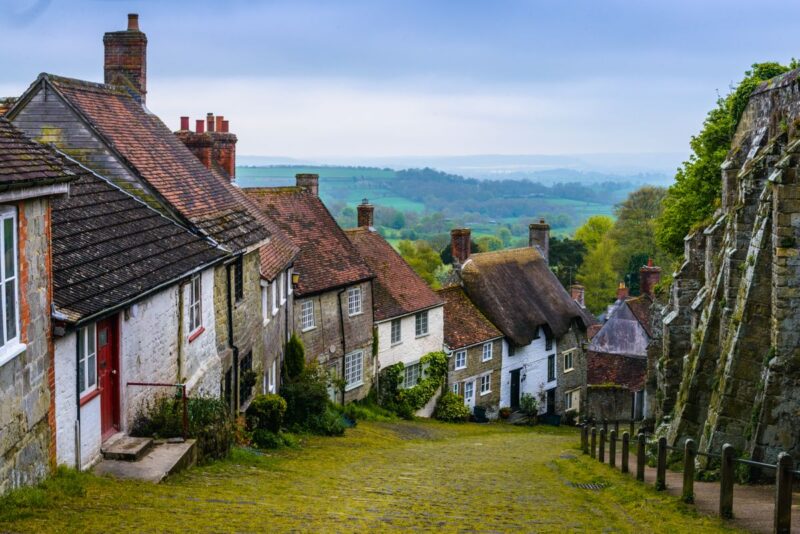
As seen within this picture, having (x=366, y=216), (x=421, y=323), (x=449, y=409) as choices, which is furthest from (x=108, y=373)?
(x=366, y=216)

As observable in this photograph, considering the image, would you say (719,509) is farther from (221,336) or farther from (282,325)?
(282,325)

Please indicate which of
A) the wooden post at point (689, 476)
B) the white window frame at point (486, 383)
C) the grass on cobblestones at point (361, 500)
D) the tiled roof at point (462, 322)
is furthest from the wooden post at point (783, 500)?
the white window frame at point (486, 383)

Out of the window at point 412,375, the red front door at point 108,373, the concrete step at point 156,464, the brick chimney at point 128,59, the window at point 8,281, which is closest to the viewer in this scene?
the window at point 8,281

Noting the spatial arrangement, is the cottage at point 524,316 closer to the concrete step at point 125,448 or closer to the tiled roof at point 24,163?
the concrete step at point 125,448

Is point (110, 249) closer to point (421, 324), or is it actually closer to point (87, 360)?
point (87, 360)

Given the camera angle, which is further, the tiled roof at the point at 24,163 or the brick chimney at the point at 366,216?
the brick chimney at the point at 366,216

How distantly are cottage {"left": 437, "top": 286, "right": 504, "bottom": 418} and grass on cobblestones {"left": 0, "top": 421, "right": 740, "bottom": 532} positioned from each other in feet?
59.2

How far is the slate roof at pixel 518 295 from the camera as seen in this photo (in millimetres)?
41938

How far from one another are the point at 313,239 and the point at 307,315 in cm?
355

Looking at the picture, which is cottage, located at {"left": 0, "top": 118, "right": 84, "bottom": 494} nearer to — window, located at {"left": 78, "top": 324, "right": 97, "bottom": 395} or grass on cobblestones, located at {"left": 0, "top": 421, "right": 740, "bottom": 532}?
grass on cobblestones, located at {"left": 0, "top": 421, "right": 740, "bottom": 532}

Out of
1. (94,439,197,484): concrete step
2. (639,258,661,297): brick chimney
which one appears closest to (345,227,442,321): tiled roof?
(639,258,661,297): brick chimney

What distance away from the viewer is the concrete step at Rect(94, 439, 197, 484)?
12.7 m

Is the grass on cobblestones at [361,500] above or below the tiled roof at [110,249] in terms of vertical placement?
below

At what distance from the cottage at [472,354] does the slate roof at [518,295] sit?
72cm
